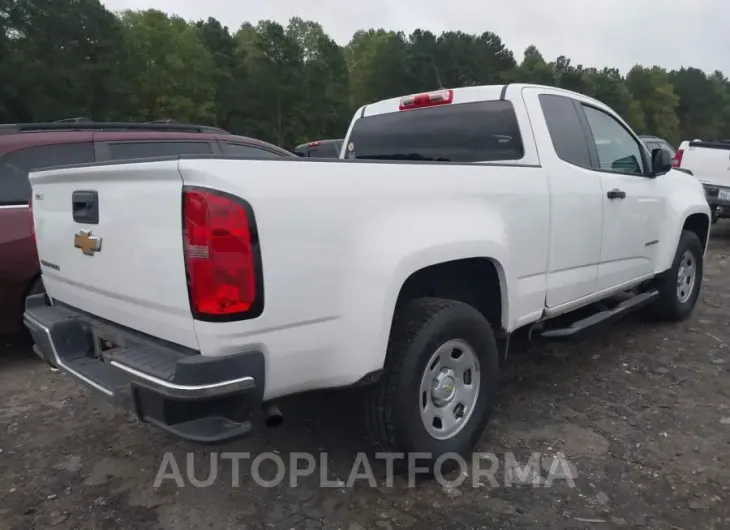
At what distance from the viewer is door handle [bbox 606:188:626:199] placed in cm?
418

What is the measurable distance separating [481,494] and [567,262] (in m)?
1.51

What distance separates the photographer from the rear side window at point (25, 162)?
4691mm

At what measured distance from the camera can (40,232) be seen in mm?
3324

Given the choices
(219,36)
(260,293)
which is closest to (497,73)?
(219,36)

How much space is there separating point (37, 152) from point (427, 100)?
2958mm

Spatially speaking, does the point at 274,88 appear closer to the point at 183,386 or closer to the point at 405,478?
the point at 405,478

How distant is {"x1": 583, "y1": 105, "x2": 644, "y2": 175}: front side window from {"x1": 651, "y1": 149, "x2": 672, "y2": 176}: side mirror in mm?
94

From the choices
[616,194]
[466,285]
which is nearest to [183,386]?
[466,285]

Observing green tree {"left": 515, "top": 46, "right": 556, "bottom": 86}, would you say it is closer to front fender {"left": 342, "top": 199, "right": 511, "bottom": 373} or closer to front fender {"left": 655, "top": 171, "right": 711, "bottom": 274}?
front fender {"left": 655, "top": 171, "right": 711, "bottom": 274}

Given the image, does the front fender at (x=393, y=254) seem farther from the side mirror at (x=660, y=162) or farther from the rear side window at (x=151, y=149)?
Result: the rear side window at (x=151, y=149)

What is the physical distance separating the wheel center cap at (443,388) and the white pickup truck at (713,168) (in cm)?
833

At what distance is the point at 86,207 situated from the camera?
2.82 metres

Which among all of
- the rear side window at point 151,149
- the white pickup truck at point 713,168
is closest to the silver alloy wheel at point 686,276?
the rear side window at point 151,149

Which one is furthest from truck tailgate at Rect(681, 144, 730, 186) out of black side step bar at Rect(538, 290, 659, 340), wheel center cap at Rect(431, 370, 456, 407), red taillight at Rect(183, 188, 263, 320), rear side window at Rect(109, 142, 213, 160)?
red taillight at Rect(183, 188, 263, 320)
